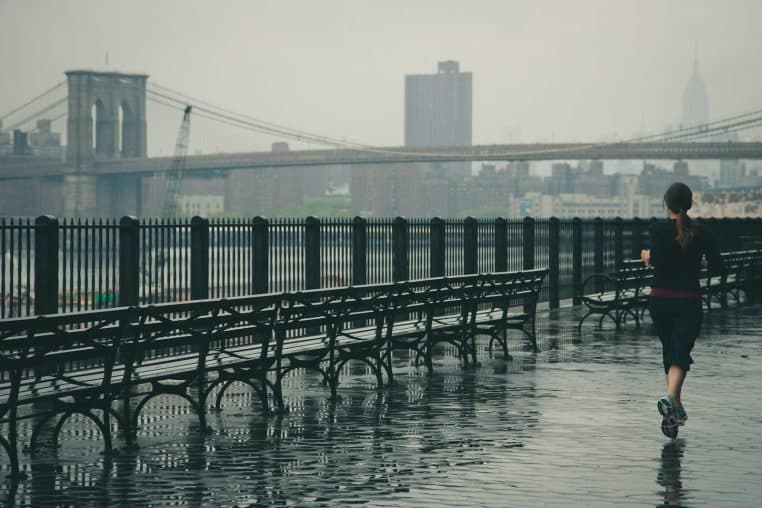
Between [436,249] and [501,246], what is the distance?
8.66ft

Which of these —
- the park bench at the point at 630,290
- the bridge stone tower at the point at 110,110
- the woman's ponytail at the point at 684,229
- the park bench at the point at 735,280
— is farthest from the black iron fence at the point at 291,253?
the bridge stone tower at the point at 110,110

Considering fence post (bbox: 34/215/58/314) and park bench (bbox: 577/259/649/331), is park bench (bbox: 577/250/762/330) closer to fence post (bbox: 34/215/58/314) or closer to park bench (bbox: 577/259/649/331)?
park bench (bbox: 577/259/649/331)

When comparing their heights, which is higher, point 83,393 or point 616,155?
point 616,155

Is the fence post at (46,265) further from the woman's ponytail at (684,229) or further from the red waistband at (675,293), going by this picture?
the woman's ponytail at (684,229)

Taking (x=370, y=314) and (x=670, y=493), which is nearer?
(x=670, y=493)

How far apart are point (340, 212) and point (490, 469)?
354 ft

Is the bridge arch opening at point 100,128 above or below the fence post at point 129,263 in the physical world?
above

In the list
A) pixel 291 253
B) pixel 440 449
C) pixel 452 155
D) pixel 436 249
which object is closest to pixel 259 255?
pixel 291 253

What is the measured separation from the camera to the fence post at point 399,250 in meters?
18.0

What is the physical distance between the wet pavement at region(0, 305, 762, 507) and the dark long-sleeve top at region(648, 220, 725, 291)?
1.02m

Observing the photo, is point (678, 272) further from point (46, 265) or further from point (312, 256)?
point (312, 256)

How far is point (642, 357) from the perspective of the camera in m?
13.9

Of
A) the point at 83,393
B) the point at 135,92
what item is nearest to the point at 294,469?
the point at 83,393

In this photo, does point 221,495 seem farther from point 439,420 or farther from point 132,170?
point 132,170
